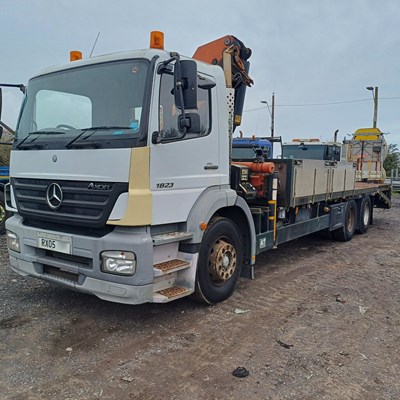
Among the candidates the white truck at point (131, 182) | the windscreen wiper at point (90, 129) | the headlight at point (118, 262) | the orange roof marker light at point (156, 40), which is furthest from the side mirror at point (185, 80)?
the headlight at point (118, 262)

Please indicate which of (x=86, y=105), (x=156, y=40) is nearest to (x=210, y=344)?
(x=86, y=105)

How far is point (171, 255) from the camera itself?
409 cm

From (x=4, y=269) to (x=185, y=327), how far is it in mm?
3439

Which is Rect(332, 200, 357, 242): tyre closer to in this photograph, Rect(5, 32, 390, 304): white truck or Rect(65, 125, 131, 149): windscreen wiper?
Rect(5, 32, 390, 304): white truck

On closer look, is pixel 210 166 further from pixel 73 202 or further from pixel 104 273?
pixel 104 273

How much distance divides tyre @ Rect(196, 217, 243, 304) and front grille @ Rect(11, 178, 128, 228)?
120 cm

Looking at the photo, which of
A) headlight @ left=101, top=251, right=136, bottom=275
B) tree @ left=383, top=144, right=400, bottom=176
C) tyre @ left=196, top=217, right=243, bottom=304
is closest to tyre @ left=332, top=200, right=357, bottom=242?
tyre @ left=196, top=217, right=243, bottom=304

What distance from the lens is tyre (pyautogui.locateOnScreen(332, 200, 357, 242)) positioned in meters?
8.86

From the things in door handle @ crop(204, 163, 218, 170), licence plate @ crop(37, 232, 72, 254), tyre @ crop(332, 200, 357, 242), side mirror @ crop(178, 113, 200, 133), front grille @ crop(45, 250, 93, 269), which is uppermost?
side mirror @ crop(178, 113, 200, 133)

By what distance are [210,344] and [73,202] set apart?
1862 mm

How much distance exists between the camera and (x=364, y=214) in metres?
10.1

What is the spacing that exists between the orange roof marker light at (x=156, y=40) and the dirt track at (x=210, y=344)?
281 cm

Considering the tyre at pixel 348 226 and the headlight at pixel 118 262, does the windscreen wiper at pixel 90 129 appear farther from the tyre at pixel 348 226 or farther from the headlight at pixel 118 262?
the tyre at pixel 348 226

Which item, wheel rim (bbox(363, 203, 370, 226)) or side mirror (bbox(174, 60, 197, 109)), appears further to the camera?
wheel rim (bbox(363, 203, 370, 226))
